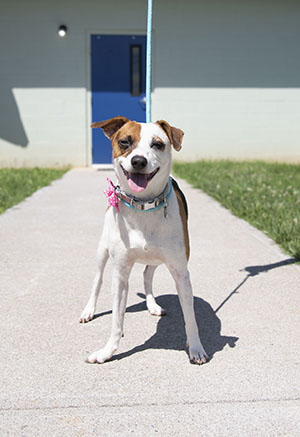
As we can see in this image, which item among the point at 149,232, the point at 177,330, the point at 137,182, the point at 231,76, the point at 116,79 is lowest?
the point at 177,330

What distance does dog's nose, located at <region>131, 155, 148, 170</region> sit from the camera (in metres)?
2.72

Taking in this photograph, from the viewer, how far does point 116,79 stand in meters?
13.4

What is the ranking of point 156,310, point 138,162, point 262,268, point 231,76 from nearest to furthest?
point 138,162 < point 156,310 < point 262,268 < point 231,76

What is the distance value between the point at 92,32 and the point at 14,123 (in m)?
3.06

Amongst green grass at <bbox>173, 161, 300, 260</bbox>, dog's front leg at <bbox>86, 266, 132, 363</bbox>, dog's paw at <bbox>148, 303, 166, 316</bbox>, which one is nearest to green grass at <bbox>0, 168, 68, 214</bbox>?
green grass at <bbox>173, 161, 300, 260</bbox>

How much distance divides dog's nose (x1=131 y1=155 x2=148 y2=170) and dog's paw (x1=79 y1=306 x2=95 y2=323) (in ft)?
4.82

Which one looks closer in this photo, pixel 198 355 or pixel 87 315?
pixel 198 355

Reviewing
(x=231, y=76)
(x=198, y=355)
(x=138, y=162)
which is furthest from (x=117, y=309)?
(x=231, y=76)

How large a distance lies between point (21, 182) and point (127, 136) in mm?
8136

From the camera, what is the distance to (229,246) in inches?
235

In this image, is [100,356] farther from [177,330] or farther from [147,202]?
[147,202]

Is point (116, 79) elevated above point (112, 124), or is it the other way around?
point (116, 79)

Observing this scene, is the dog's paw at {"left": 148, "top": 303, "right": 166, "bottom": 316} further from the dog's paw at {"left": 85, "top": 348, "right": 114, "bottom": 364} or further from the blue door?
the blue door

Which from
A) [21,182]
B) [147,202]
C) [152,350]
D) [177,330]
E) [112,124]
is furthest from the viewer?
[21,182]
